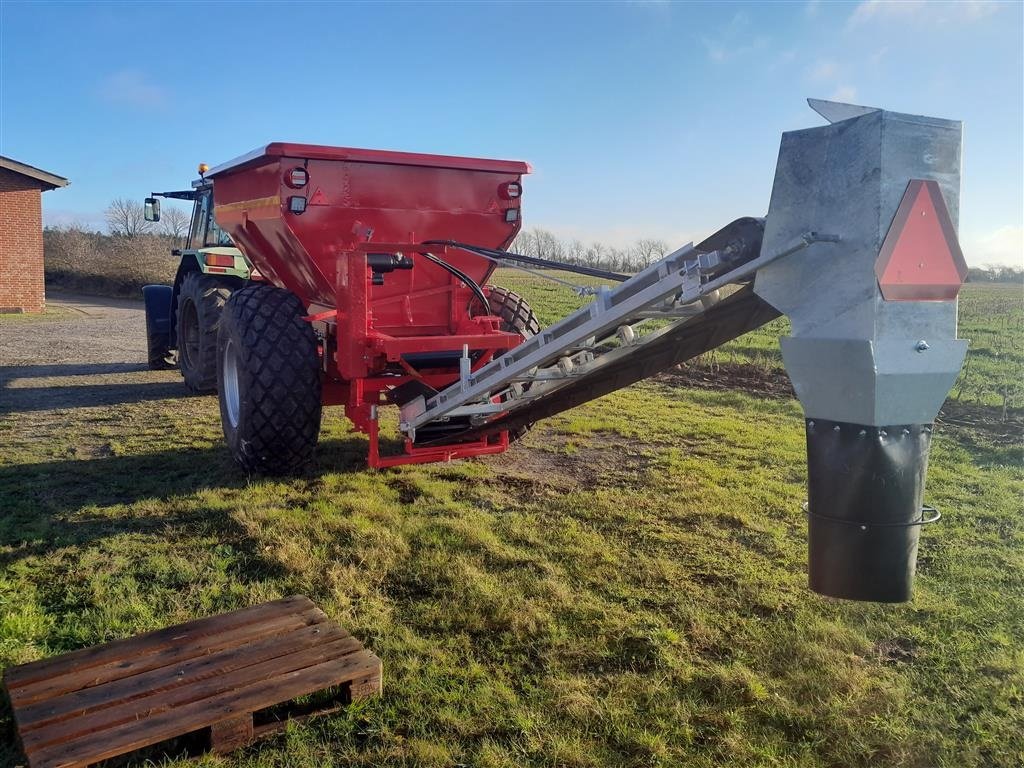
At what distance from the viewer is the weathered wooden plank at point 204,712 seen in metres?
2.22

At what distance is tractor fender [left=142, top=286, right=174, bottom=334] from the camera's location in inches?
371

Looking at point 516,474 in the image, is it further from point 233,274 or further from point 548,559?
point 233,274

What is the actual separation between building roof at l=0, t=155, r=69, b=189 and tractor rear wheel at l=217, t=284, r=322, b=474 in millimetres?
16949

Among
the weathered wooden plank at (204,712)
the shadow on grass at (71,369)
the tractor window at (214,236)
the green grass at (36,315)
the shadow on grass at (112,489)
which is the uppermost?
the tractor window at (214,236)

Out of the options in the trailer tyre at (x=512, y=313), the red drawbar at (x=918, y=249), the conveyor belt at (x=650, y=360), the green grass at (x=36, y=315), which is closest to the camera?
the red drawbar at (x=918, y=249)

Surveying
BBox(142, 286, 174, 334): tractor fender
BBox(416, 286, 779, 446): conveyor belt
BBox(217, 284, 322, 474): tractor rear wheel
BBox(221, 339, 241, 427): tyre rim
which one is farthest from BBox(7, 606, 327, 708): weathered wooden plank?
BBox(142, 286, 174, 334): tractor fender

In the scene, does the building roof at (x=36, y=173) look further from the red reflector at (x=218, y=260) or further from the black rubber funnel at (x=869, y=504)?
the black rubber funnel at (x=869, y=504)

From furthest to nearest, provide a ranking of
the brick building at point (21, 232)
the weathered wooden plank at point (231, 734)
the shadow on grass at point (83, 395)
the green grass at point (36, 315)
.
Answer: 1. the brick building at point (21, 232)
2. the green grass at point (36, 315)
3. the shadow on grass at point (83, 395)
4. the weathered wooden plank at point (231, 734)

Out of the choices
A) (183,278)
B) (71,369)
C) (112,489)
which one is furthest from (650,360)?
(71,369)

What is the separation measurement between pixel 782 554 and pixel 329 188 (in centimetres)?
348

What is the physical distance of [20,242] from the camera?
1866cm

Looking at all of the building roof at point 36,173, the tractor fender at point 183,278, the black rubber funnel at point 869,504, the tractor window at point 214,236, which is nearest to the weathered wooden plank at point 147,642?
the black rubber funnel at point 869,504

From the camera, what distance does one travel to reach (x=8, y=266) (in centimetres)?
1855

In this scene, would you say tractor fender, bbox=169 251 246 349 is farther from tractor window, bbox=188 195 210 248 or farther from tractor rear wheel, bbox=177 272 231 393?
tractor window, bbox=188 195 210 248
